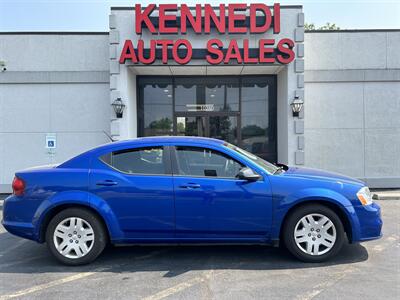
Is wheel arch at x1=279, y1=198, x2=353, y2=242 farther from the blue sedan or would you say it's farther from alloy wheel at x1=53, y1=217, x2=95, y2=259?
alloy wheel at x1=53, y1=217, x2=95, y2=259

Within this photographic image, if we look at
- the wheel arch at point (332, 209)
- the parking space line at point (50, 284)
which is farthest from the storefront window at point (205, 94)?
the parking space line at point (50, 284)

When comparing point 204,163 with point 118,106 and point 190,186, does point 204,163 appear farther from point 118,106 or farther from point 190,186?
point 118,106

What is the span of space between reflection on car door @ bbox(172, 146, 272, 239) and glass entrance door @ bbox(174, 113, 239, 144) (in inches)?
273

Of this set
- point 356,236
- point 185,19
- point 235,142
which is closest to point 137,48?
point 185,19

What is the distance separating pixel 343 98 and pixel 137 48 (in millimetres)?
6500

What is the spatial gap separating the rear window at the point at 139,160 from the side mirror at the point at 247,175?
1020 mm

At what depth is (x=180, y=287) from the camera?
3.89 m

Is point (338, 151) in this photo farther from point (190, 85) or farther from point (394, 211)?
point (190, 85)

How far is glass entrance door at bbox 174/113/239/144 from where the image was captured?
11484 mm

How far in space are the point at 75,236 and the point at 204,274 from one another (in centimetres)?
178

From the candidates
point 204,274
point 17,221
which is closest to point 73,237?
point 17,221

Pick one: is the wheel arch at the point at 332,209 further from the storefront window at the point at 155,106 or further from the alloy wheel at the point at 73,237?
the storefront window at the point at 155,106

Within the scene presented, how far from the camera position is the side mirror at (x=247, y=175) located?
4504 millimetres

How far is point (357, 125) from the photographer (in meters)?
11.0
